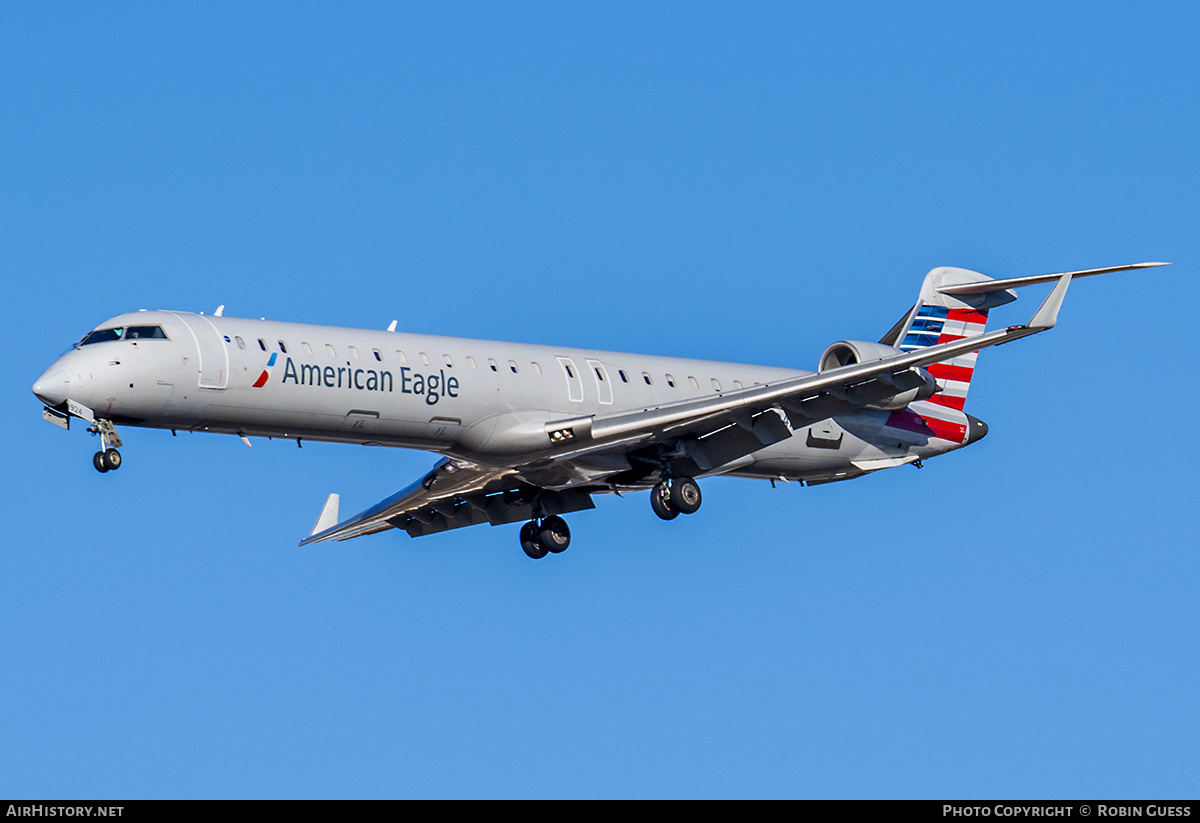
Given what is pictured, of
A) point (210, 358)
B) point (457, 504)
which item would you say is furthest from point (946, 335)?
point (210, 358)

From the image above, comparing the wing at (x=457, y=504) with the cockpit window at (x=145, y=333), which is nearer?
the cockpit window at (x=145, y=333)

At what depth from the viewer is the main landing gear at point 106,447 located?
1011 inches

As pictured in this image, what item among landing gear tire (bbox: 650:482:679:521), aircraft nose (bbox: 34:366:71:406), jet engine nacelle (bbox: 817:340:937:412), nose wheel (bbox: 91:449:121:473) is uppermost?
jet engine nacelle (bbox: 817:340:937:412)

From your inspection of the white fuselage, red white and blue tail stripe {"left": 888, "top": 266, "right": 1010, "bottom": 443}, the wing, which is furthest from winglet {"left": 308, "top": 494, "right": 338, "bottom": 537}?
red white and blue tail stripe {"left": 888, "top": 266, "right": 1010, "bottom": 443}

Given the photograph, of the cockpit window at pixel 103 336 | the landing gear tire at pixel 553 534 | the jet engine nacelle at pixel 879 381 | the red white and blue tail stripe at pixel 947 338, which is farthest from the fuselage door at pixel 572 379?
the red white and blue tail stripe at pixel 947 338

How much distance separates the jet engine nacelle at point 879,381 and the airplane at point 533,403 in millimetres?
38

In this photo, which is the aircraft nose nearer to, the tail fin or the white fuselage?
the white fuselage

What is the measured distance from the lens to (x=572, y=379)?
30.5 metres

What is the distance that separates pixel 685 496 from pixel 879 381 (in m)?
4.07

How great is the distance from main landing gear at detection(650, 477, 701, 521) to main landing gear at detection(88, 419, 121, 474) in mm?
9865

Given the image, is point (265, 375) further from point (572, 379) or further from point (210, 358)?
point (572, 379)

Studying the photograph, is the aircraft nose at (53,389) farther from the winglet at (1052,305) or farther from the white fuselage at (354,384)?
the winglet at (1052,305)

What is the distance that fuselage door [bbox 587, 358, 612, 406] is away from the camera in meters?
30.8
